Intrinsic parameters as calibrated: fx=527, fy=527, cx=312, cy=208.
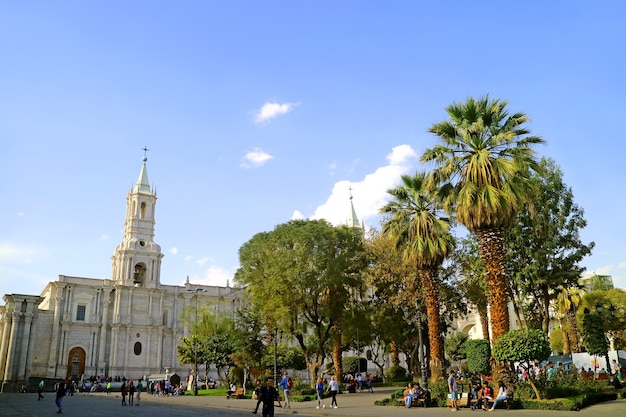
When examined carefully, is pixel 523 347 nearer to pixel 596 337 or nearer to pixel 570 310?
pixel 596 337

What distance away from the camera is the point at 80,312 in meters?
66.3

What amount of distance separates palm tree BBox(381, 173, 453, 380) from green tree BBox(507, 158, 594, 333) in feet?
14.4

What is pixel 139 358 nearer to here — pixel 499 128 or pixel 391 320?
pixel 391 320

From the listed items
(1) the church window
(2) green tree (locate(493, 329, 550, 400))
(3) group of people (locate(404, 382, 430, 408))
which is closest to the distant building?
(3) group of people (locate(404, 382, 430, 408))

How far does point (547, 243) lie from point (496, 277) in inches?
382


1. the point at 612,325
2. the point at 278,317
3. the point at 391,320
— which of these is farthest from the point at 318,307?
the point at 612,325

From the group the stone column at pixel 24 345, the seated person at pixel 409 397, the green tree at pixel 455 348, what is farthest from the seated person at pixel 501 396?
the stone column at pixel 24 345

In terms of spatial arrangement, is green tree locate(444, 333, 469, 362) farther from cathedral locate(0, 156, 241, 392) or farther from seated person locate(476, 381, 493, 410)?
seated person locate(476, 381, 493, 410)

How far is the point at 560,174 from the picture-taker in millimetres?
29406

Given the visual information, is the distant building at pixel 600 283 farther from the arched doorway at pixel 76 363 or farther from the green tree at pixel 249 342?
the arched doorway at pixel 76 363

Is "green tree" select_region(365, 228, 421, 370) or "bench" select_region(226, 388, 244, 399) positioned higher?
"green tree" select_region(365, 228, 421, 370)

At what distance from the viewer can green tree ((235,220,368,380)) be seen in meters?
32.7

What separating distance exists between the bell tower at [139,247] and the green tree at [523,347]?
190 feet

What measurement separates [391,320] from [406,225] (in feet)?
42.9
